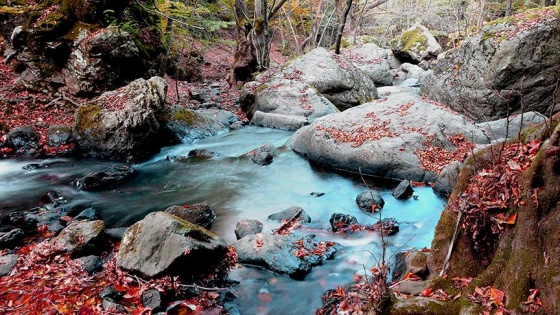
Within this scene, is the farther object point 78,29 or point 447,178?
point 78,29

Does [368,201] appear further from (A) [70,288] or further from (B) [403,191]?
(A) [70,288]

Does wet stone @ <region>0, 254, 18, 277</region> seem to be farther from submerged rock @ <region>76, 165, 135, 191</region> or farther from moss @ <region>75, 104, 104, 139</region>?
moss @ <region>75, 104, 104, 139</region>

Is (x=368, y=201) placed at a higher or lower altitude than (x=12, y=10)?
lower

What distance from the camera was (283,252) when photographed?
5.54 m

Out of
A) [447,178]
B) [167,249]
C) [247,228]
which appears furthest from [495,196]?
[447,178]

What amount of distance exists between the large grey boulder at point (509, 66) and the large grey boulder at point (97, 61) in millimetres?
11057

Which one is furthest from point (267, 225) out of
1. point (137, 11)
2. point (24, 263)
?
point (137, 11)

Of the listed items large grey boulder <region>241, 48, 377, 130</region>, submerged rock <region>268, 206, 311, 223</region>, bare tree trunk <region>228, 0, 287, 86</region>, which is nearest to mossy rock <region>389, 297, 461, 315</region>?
submerged rock <region>268, 206, 311, 223</region>

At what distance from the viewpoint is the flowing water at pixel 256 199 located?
16.9ft

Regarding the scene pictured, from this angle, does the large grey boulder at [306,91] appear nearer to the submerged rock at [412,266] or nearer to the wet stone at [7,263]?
the submerged rock at [412,266]

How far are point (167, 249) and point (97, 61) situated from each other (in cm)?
966

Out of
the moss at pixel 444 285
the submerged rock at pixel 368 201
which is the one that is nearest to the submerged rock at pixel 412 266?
the moss at pixel 444 285

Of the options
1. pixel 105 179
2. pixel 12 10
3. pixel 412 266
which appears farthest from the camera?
pixel 12 10

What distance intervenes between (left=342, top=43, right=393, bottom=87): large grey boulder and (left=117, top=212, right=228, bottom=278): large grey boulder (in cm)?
1601
